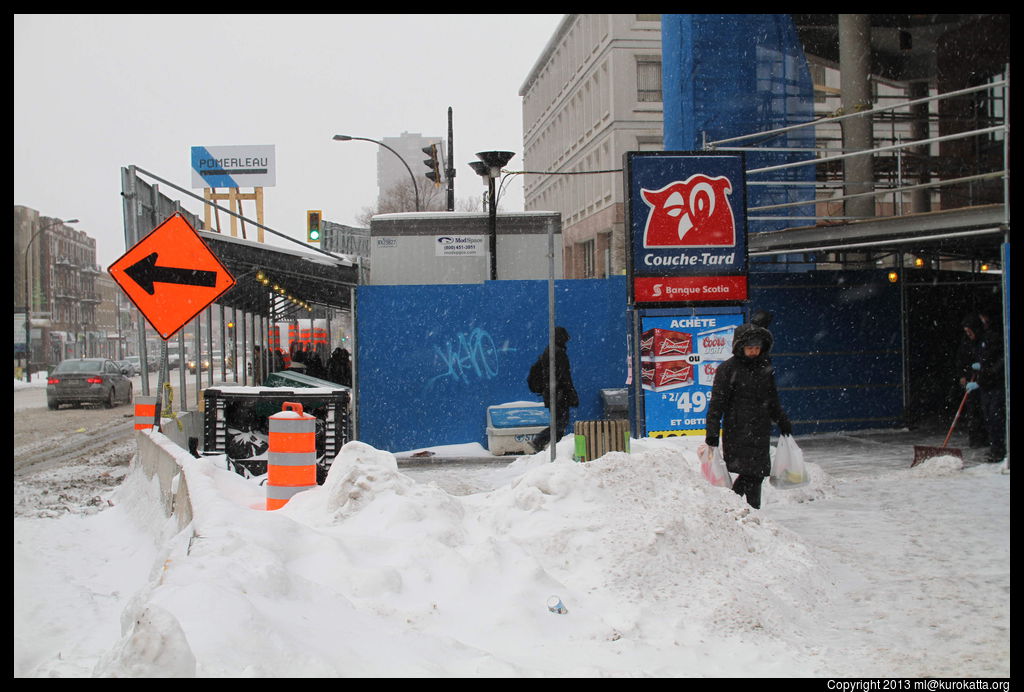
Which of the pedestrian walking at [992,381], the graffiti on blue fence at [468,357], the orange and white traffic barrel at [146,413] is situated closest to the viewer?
the pedestrian walking at [992,381]

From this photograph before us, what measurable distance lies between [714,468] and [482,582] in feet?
9.64

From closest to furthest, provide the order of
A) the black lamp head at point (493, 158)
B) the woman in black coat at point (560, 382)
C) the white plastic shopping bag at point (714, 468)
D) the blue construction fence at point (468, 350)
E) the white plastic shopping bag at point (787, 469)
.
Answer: the white plastic shopping bag at point (714, 468), the white plastic shopping bag at point (787, 469), the woman in black coat at point (560, 382), the blue construction fence at point (468, 350), the black lamp head at point (493, 158)

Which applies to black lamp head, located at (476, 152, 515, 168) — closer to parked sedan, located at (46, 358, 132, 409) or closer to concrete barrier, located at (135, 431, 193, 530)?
concrete barrier, located at (135, 431, 193, 530)

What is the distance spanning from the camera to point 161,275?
34.4ft

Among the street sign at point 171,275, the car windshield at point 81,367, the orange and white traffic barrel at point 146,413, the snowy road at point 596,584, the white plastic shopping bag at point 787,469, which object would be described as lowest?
the snowy road at point 596,584

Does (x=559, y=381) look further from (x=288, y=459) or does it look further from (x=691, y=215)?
(x=288, y=459)

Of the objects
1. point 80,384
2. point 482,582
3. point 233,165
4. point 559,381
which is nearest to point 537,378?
point 559,381

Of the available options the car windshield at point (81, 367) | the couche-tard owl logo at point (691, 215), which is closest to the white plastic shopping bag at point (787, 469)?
the couche-tard owl logo at point (691, 215)

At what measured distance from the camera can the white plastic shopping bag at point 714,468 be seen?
8.15 meters

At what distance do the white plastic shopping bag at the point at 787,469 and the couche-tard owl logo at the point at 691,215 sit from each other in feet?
15.3

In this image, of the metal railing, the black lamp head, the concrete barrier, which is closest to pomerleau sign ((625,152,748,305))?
the metal railing

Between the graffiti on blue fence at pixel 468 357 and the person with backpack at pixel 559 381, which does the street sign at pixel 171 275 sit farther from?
the graffiti on blue fence at pixel 468 357

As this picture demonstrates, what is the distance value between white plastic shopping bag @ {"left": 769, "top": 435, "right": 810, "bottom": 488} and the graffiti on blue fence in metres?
6.37
